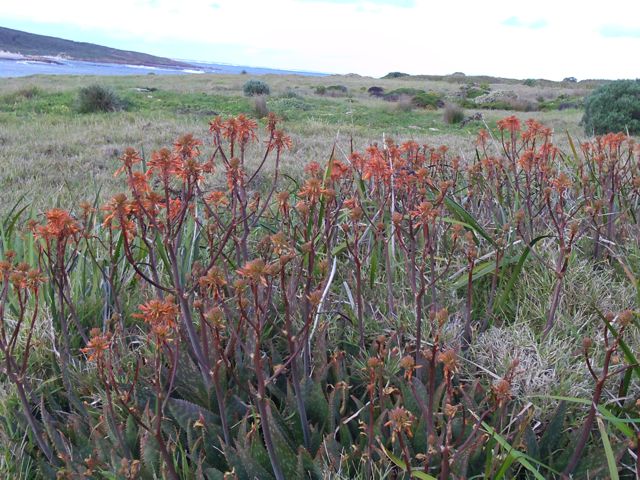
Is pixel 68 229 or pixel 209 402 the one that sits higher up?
pixel 68 229

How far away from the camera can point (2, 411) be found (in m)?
1.93

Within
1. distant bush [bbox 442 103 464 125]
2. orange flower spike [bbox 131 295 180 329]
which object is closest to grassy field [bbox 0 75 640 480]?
orange flower spike [bbox 131 295 180 329]

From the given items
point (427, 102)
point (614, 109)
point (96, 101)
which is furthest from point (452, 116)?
point (96, 101)

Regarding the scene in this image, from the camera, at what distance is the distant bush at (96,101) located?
13000 millimetres

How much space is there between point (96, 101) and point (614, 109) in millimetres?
11515

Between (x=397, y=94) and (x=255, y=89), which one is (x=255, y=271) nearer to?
(x=255, y=89)

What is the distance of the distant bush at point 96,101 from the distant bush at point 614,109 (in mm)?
10728

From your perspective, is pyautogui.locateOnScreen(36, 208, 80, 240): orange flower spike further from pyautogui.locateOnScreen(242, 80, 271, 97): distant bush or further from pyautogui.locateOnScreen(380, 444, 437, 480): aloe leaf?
pyautogui.locateOnScreen(242, 80, 271, 97): distant bush

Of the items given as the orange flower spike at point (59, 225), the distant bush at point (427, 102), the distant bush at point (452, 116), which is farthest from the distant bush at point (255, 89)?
the orange flower spike at point (59, 225)

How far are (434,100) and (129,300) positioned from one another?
20154mm

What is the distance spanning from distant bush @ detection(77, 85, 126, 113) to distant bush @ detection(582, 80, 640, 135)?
1073 cm

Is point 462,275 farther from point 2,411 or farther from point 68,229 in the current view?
point 2,411

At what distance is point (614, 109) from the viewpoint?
12.2m

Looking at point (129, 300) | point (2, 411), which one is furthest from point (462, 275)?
point (2, 411)
